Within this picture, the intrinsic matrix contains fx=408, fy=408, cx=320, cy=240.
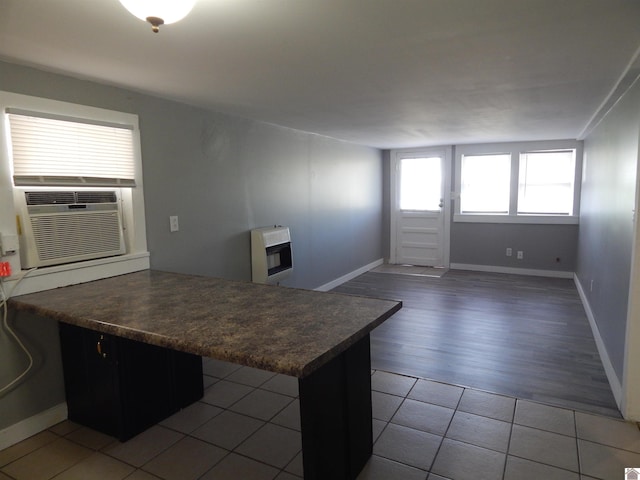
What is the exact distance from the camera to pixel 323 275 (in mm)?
5277

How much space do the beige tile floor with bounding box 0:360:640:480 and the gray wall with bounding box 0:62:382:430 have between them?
0.51 m

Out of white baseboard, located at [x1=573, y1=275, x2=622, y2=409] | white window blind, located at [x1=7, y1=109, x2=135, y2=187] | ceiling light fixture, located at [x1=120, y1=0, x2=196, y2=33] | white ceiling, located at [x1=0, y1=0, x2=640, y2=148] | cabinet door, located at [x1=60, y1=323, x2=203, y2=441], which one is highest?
white ceiling, located at [x1=0, y1=0, x2=640, y2=148]

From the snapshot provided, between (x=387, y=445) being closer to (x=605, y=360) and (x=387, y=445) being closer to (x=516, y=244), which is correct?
(x=605, y=360)

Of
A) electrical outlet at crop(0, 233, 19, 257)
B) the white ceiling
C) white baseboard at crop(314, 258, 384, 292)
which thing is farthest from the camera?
white baseboard at crop(314, 258, 384, 292)

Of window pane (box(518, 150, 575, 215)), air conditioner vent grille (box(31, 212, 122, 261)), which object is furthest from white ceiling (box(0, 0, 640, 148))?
window pane (box(518, 150, 575, 215))

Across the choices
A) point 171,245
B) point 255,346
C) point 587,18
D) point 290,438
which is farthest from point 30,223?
point 587,18

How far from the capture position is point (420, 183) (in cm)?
700

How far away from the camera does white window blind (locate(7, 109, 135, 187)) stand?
221cm

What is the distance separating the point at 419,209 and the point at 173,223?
16.0ft

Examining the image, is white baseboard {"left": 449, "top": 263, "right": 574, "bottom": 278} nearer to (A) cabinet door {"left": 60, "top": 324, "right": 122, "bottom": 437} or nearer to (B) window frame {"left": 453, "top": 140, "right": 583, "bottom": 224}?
(B) window frame {"left": 453, "top": 140, "right": 583, "bottom": 224}

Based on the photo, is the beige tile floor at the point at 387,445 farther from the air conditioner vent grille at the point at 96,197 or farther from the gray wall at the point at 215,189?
the air conditioner vent grille at the point at 96,197

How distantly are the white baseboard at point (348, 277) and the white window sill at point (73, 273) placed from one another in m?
2.64

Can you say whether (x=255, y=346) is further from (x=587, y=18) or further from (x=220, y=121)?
(x=220, y=121)

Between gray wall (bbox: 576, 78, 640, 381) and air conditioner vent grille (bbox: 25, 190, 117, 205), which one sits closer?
air conditioner vent grille (bbox: 25, 190, 117, 205)
